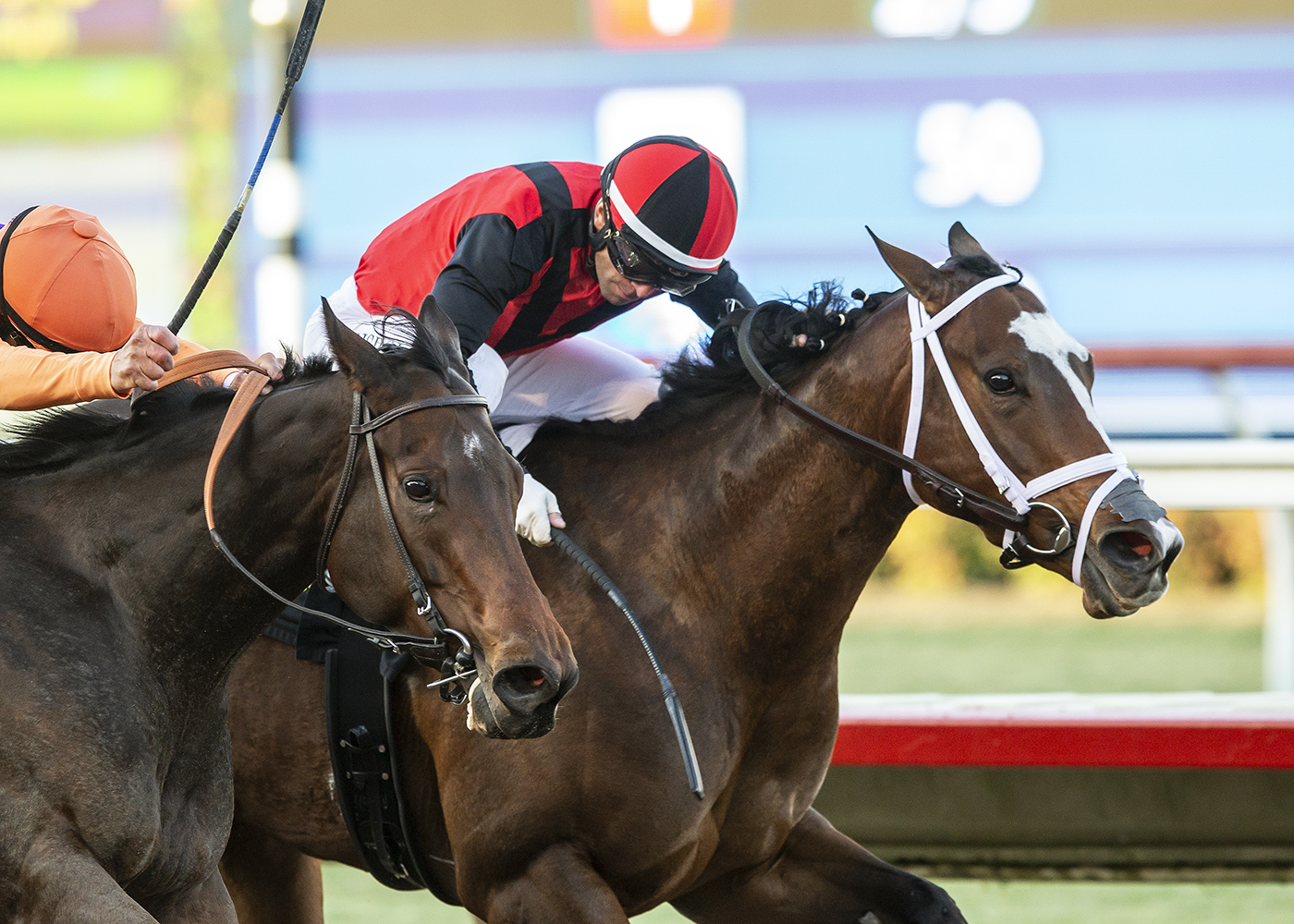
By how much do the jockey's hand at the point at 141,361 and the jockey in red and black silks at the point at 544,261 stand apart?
0.55 metres

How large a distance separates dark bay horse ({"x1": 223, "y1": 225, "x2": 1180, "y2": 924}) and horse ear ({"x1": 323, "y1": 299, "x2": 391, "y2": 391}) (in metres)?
0.76

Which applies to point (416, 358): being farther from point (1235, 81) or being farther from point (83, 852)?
point (1235, 81)

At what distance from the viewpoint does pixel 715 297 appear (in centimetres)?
336

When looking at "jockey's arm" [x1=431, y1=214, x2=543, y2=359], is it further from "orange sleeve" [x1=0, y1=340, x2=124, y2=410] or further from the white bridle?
the white bridle

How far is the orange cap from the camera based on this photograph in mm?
2365

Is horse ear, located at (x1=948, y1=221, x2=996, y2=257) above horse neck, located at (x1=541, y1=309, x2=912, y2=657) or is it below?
above

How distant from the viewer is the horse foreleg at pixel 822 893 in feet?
9.53

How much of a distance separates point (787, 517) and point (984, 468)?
38 centimetres

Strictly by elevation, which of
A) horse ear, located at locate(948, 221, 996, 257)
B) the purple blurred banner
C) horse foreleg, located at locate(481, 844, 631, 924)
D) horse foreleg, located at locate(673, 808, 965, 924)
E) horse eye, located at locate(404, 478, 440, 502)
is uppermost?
the purple blurred banner

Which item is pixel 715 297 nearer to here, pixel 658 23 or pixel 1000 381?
pixel 1000 381

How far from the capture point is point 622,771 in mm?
2613

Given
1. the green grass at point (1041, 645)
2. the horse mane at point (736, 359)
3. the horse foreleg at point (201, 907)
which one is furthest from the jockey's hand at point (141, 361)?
the green grass at point (1041, 645)

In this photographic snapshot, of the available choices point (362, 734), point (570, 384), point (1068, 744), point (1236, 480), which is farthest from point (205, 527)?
point (1236, 480)

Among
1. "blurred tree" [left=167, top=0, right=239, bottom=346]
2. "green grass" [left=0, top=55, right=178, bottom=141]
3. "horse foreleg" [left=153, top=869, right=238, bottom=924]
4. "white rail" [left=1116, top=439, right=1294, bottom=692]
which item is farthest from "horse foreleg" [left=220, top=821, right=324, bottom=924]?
"green grass" [left=0, top=55, right=178, bottom=141]
